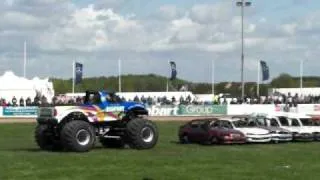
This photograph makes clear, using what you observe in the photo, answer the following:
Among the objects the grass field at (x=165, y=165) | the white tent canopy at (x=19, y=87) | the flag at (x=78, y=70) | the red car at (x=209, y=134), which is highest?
the flag at (x=78, y=70)

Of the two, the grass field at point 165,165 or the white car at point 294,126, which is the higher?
the white car at point 294,126

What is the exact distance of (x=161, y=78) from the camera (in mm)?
120188

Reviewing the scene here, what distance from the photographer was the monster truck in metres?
26.5

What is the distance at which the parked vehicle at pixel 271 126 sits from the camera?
35.0m

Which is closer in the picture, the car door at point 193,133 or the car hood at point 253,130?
the car hood at point 253,130

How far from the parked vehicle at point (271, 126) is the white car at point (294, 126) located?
8.7 inches

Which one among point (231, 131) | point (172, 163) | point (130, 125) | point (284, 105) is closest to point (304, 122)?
point (231, 131)

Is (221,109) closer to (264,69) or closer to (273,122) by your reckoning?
(264,69)

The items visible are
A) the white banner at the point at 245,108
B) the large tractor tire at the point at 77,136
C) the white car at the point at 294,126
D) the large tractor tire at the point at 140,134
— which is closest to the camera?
the large tractor tire at the point at 77,136

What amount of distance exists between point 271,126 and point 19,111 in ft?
111

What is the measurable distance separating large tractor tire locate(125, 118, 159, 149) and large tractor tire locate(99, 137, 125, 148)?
1.06 meters

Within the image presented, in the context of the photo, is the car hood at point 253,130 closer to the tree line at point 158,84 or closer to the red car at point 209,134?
the red car at point 209,134

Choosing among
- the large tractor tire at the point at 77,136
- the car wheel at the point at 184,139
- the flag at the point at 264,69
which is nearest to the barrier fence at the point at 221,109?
the flag at the point at 264,69

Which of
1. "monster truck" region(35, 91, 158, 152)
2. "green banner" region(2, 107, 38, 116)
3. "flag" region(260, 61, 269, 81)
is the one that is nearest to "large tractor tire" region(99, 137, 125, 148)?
"monster truck" region(35, 91, 158, 152)
